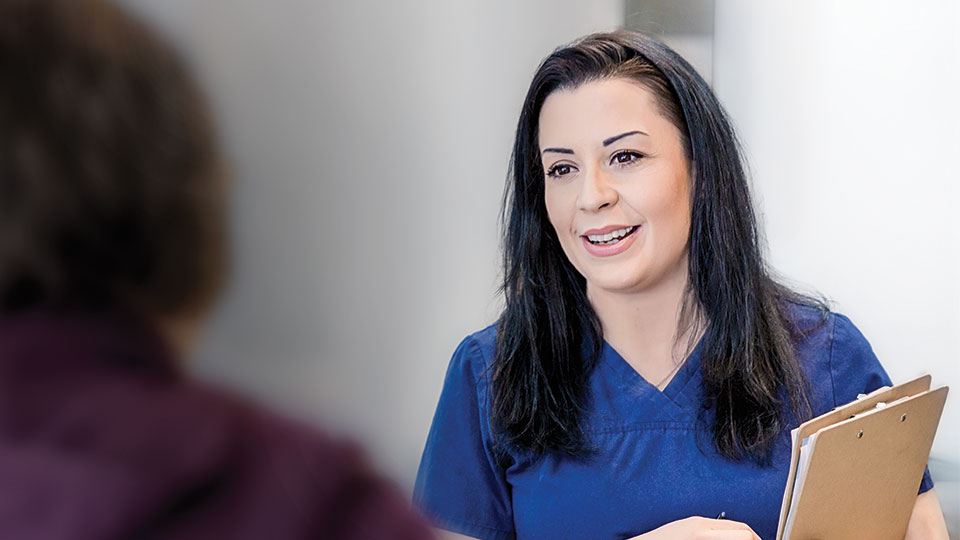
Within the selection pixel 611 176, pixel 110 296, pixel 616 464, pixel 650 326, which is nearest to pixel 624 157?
pixel 611 176

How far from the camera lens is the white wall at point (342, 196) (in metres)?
0.37

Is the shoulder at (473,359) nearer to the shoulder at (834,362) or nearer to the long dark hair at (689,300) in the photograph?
the long dark hair at (689,300)

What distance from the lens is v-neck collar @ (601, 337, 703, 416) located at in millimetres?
979

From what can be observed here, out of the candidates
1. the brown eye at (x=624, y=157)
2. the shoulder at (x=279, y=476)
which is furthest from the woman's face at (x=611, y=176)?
the shoulder at (x=279, y=476)

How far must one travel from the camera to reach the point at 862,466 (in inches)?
33.7

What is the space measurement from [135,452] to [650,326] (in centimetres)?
74

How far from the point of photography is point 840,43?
130cm

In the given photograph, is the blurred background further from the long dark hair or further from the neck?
the neck

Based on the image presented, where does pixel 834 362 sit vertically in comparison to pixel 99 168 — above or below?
below

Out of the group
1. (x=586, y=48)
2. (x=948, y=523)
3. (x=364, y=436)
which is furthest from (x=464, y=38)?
Answer: (x=948, y=523)

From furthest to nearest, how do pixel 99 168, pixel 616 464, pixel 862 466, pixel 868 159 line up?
pixel 868 159 < pixel 616 464 < pixel 862 466 < pixel 99 168

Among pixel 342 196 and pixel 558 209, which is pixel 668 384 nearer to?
pixel 558 209

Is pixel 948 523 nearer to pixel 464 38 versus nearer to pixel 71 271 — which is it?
pixel 464 38

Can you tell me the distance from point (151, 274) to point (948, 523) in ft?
4.69
